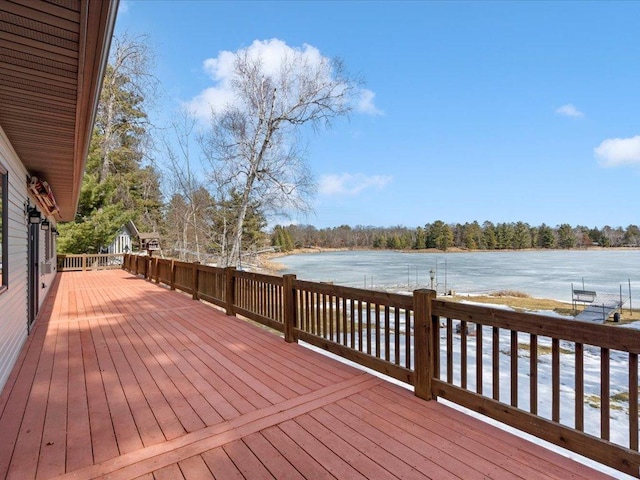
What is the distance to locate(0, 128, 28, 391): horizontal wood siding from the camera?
324 cm

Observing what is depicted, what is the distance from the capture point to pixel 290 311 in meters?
4.20

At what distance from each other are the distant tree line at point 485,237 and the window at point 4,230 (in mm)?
59594

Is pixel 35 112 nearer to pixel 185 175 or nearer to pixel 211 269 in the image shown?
pixel 211 269

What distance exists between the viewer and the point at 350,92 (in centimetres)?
1269

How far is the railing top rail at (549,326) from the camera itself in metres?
1.75

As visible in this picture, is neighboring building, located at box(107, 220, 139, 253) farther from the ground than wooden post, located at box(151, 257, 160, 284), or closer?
farther from the ground

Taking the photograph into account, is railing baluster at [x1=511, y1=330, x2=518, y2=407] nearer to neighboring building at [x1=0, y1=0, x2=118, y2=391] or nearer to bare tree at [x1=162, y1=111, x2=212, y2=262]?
neighboring building at [x1=0, y1=0, x2=118, y2=391]

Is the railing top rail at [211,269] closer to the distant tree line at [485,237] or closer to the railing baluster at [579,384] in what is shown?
the railing baluster at [579,384]

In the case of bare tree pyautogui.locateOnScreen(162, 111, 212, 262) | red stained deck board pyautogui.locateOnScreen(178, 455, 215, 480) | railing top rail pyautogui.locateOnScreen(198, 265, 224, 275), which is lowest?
red stained deck board pyautogui.locateOnScreen(178, 455, 215, 480)

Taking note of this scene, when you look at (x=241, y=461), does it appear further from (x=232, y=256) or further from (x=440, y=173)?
(x=440, y=173)

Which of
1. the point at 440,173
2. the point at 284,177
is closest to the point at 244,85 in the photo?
the point at 284,177

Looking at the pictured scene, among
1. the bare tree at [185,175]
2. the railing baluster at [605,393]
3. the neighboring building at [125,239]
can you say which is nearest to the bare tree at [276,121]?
the bare tree at [185,175]

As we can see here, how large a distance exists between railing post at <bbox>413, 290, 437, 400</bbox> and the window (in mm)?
3771

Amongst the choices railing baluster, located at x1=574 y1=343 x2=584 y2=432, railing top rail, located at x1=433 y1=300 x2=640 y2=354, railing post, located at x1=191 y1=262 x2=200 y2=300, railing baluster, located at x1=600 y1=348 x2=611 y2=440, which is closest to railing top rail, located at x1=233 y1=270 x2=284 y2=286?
railing post, located at x1=191 y1=262 x2=200 y2=300
